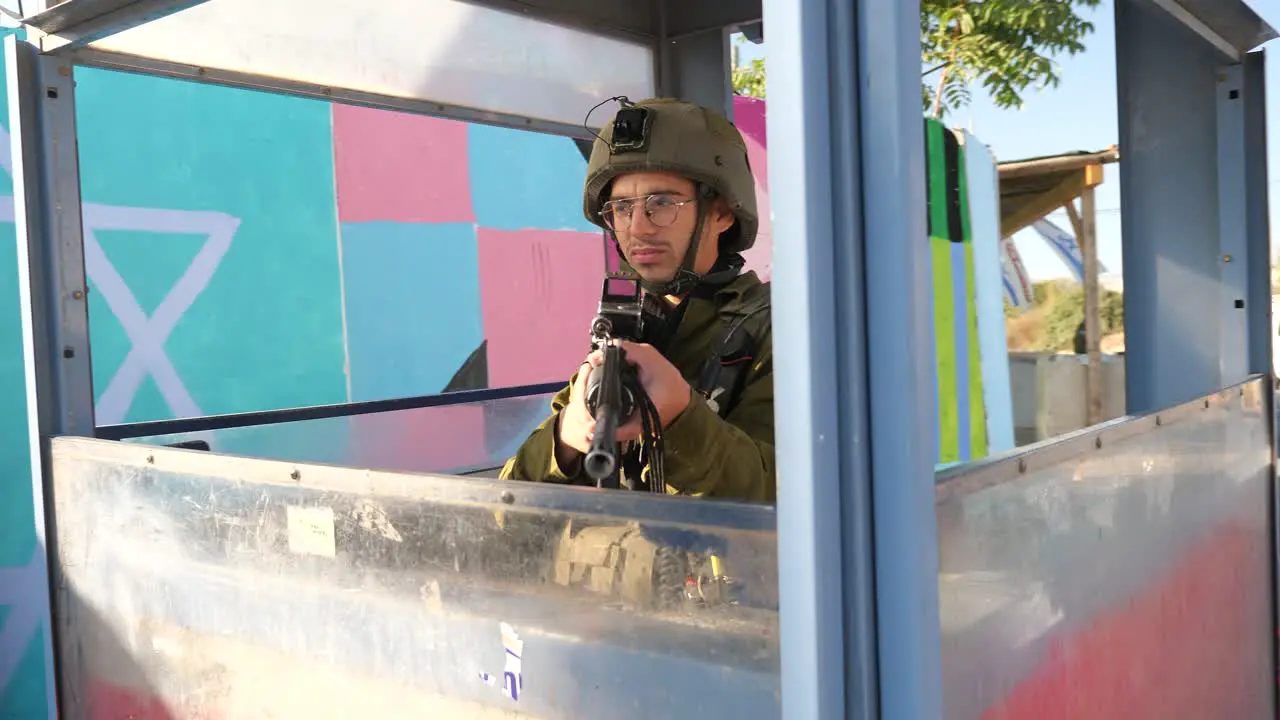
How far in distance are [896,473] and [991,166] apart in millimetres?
7660

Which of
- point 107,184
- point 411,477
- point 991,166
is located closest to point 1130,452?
point 411,477

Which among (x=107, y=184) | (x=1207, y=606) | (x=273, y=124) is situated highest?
(x=273, y=124)

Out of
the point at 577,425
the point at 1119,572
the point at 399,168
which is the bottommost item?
the point at 1119,572

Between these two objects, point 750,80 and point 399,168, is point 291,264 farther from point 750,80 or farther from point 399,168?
point 750,80

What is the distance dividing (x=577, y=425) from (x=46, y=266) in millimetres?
1328

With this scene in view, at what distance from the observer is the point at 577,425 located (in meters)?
1.47

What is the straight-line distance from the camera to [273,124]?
4332mm

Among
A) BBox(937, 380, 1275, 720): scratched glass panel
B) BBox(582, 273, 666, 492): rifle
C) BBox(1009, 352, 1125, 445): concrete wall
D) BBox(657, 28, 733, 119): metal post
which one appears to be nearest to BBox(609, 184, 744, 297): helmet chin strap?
BBox(582, 273, 666, 492): rifle

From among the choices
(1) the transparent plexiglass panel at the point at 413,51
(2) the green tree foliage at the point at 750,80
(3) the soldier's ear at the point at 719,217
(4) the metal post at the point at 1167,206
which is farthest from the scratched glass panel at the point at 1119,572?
(2) the green tree foliage at the point at 750,80

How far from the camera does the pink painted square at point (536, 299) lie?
529 centimetres

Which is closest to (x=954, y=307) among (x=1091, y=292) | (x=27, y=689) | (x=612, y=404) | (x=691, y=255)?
(x=1091, y=292)

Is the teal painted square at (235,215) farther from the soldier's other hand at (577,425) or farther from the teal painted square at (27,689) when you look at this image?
the soldier's other hand at (577,425)

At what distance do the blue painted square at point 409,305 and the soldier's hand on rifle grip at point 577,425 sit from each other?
10.5 feet

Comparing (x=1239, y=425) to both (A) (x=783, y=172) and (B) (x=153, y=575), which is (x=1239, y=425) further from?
(B) (x=153, y=575)
